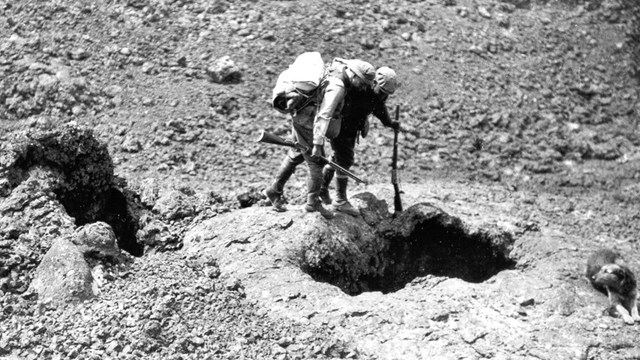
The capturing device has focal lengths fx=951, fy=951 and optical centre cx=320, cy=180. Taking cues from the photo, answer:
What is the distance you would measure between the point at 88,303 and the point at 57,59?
641 centimetres

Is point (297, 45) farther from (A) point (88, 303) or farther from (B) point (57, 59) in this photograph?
(A) point (88, 303)

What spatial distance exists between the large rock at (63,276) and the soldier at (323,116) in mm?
2437

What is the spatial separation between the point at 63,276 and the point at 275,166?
4.53 m

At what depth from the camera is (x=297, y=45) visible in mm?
13820

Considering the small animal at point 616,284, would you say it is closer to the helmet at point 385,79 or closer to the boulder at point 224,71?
the helmet at point 385,79

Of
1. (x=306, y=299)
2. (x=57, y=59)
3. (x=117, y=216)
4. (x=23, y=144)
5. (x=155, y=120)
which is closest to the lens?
(x=306, y=299)

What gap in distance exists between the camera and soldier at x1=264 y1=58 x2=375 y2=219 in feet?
29.9

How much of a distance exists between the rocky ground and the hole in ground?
0.84 ft

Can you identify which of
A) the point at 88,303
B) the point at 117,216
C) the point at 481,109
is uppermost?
the point at 88,303

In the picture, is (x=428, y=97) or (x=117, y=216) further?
(x=428, y=97)

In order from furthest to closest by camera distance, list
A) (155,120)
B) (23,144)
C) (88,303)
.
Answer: (155,120) < (23,144) < (88,303)

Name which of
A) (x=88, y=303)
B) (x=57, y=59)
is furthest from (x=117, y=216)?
(x=57, y=59)

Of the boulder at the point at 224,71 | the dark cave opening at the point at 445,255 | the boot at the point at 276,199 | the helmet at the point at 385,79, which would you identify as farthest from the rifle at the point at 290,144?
the boulder at the point at 224,71

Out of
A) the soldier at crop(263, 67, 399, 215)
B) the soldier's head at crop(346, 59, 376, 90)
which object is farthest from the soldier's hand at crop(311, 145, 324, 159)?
the soldier's head at crop(346, 59, 376, 90)
